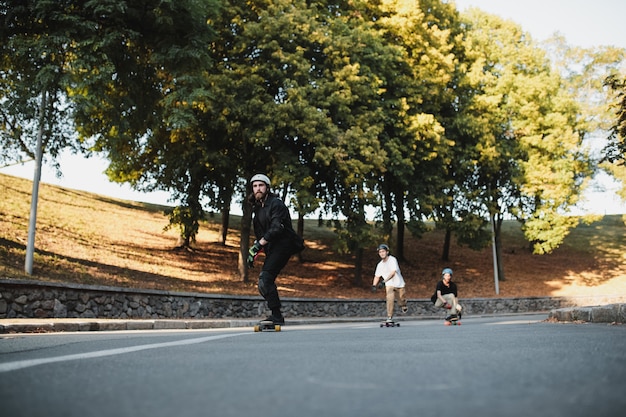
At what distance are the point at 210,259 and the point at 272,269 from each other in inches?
739

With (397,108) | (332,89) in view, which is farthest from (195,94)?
(397,108)

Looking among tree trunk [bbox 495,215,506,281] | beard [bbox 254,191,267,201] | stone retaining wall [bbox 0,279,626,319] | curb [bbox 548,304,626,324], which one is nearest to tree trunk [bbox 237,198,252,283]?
stone retaining wall [bbox 0,279,626,319]

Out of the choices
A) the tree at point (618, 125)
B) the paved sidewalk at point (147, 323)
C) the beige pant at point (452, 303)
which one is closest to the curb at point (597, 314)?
the paved sidewalk at point (147, 323)

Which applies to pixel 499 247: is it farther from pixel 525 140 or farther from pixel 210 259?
pixel 210 259

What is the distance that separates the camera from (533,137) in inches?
1267

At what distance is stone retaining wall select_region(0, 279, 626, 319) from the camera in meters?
12.4

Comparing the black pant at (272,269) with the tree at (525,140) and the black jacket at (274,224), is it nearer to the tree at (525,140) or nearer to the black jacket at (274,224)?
the black jacket at (274,224)

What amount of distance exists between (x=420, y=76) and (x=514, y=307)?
43.6ft

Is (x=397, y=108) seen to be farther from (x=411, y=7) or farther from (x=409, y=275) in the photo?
(x=409, y=275)

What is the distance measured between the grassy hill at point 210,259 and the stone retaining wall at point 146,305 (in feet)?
6.23

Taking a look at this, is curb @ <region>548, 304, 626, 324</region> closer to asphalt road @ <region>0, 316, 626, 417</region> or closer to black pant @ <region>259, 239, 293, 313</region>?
black pant @ <region>259, 239, 293, 313</region>

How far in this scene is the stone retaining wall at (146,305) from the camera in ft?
40.5

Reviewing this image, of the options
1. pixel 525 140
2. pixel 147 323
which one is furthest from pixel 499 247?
pixel 147 323

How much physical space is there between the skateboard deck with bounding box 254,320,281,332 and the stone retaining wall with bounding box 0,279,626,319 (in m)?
5.87
